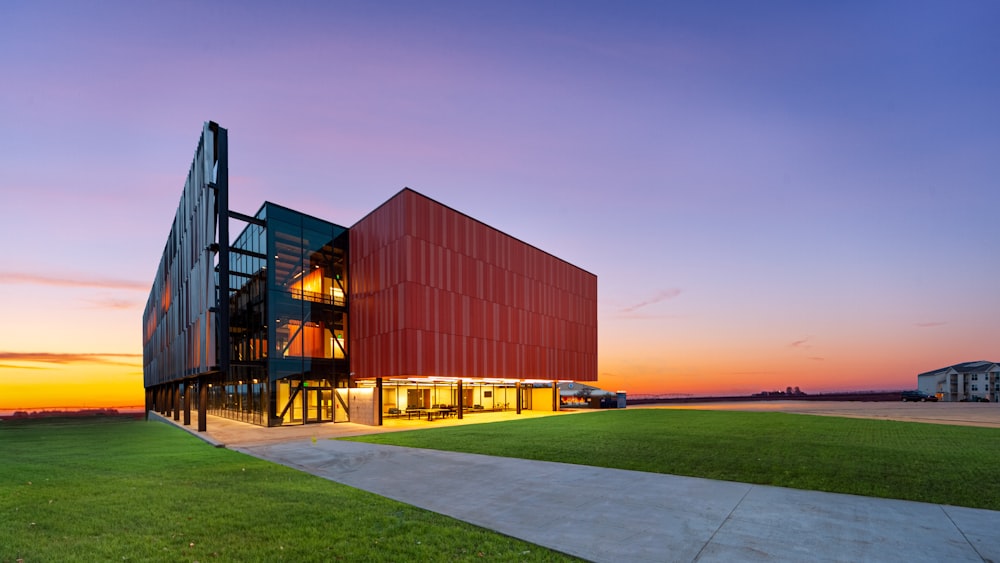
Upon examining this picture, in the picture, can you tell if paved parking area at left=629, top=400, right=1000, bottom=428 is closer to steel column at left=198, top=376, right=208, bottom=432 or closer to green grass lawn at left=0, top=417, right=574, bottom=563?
green grass lawn at left=0, top=417, right=574, bottom=563

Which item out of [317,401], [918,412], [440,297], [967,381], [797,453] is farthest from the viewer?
[967,381]

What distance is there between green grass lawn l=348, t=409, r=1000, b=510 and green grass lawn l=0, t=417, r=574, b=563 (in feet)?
22.0

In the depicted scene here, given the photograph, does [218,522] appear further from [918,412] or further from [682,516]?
[918,412]

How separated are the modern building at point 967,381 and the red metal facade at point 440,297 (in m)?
95.0

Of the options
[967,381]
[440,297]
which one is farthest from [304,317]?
[967,381]

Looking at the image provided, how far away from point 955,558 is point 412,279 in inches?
1080

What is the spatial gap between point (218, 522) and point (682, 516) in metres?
7.31

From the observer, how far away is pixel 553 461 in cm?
1432

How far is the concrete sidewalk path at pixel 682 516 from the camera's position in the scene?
21.7 ft

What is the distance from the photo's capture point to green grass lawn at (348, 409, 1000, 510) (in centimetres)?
1049

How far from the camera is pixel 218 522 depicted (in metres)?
8.01

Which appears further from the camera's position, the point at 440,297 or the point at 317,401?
the point at 440,297

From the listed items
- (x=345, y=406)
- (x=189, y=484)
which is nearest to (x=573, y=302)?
(x=345, y=406)

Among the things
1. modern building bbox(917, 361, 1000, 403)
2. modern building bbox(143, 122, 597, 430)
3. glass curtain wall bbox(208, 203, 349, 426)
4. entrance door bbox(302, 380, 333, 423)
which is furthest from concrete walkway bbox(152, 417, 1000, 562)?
modern building bbox(917, 361, 1000, 403)
